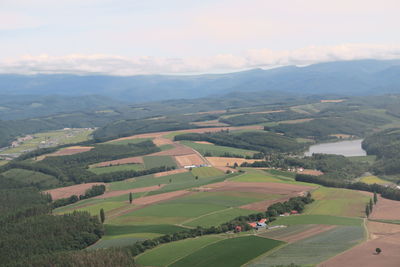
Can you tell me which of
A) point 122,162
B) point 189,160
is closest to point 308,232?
point 189,160

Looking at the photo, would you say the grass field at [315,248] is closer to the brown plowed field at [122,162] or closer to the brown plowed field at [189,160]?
the brown plowed field at [189,160]

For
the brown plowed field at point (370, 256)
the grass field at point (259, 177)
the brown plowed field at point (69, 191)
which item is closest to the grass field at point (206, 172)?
the grass field at point (259, 177)

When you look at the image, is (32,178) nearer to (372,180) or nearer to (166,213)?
(166,213)

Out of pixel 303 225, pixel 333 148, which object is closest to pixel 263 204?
pixel 303 225

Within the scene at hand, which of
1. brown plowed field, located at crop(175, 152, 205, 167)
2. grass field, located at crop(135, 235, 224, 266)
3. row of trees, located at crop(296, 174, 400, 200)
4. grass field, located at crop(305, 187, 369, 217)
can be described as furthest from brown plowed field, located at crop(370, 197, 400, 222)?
brown plowed field, located at crop(175, 152, 205, 167)

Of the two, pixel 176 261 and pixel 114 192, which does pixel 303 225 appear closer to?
pixel 176 261
